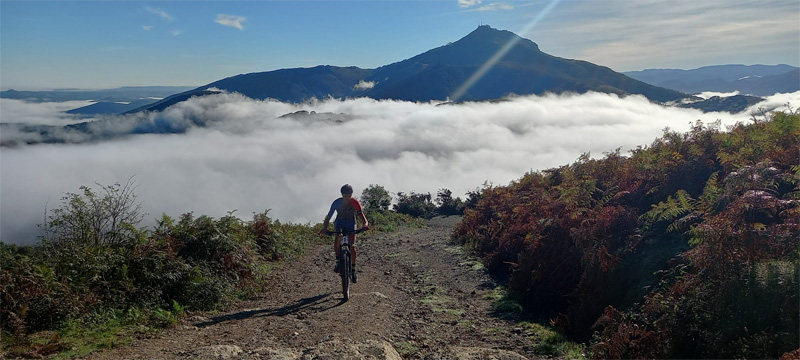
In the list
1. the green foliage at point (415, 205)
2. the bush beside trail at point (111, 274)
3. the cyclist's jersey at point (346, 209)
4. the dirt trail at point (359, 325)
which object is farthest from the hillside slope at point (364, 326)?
the green foliage at point (415, 205)

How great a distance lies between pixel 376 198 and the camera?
2970 centimetres

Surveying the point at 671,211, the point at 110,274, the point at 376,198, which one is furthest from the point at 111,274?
the point at 376,198

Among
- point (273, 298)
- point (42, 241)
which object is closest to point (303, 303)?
point (273, 298)

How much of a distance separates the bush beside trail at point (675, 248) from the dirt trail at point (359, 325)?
3.34 ft

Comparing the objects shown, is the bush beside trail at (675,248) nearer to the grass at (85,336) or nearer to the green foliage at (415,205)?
the grass at (85,336)

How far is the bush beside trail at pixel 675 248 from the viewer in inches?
181

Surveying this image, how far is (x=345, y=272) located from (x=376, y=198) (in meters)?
21.7

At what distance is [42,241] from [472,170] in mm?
161553

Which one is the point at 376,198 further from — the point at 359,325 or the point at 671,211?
the point at 671,211

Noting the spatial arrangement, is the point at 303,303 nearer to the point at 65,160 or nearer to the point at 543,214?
the point at 543,214

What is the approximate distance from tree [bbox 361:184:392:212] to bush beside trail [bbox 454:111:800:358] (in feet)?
57.1

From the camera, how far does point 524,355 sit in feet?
19.3

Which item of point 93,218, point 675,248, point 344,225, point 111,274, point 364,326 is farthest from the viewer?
point 344,225

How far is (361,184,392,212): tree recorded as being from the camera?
29145 millimetres
